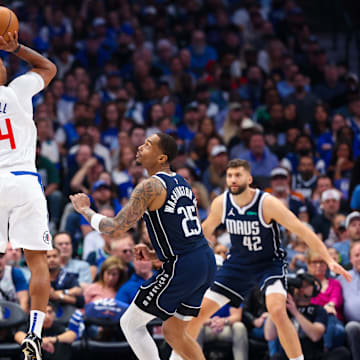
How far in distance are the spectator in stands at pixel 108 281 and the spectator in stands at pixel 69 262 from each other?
35 centimetres

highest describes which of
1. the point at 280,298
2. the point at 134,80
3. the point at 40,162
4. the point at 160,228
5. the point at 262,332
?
the point at 134,80

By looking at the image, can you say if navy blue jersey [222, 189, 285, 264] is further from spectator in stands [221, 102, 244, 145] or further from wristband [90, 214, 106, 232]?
spectator in stands [221, 102, 244, 145]

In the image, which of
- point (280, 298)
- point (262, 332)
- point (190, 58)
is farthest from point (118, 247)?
point (190, 58)

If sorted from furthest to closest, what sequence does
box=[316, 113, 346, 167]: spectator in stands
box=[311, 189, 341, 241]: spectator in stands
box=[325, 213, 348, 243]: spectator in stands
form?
box=[316, 113, 346, 167]: spectator in stands
box=[311, 189, 341, 241]: spectator in stands
box=[325, 213, 348, 243]: spectator in stands

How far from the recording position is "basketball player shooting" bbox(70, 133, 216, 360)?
5.61m

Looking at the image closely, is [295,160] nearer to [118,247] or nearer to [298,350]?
[118,247]

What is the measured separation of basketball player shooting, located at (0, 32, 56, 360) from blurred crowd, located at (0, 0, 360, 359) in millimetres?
2435

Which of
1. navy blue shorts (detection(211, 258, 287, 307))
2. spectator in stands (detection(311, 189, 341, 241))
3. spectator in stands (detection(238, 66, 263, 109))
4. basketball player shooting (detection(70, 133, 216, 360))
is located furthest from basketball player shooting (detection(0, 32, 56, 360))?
spectator in stands (detection(238, 66, 263, 109))

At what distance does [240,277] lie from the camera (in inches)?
270

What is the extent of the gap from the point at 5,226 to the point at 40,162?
16.8 feet

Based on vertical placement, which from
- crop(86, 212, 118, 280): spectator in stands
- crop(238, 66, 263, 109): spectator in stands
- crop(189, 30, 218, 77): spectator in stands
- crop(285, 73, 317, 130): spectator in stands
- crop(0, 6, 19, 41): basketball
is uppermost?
crop(189, 30, 218, 77): spectator in stands

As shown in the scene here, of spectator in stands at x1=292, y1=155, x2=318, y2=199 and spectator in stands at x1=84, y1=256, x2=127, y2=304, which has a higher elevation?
spectator in stands at x1=292, y1=155, x2=318, y2=199

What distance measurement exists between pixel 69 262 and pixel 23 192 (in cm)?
361

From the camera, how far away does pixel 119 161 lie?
10906 mm
